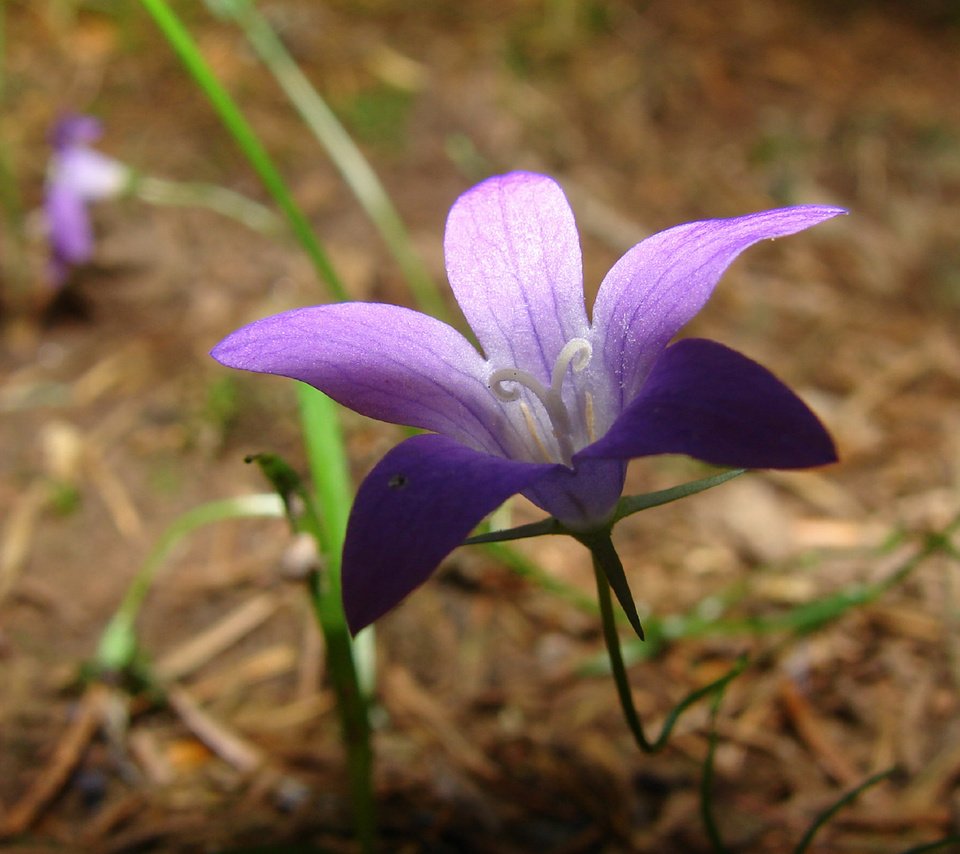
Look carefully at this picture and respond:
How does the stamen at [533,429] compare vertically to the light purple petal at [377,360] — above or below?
below

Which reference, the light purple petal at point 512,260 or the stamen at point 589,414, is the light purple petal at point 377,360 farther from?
the stamen at point 589,414

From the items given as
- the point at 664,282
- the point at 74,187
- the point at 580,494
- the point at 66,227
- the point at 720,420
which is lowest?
the point at 580,494

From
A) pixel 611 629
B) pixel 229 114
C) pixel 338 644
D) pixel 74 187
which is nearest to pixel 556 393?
pixel 611 629

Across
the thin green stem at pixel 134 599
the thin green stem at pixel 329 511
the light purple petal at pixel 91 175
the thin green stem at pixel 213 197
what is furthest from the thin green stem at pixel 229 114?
the light purple petal at pixel 91 175

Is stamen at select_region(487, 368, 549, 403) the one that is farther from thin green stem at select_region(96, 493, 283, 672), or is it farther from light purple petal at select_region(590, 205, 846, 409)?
thin green stem at select_region(96, 493, 283, 672)

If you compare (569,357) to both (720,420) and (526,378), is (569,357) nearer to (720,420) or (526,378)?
(526,378)

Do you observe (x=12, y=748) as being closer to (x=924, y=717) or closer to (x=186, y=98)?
(x=924, y=717)
